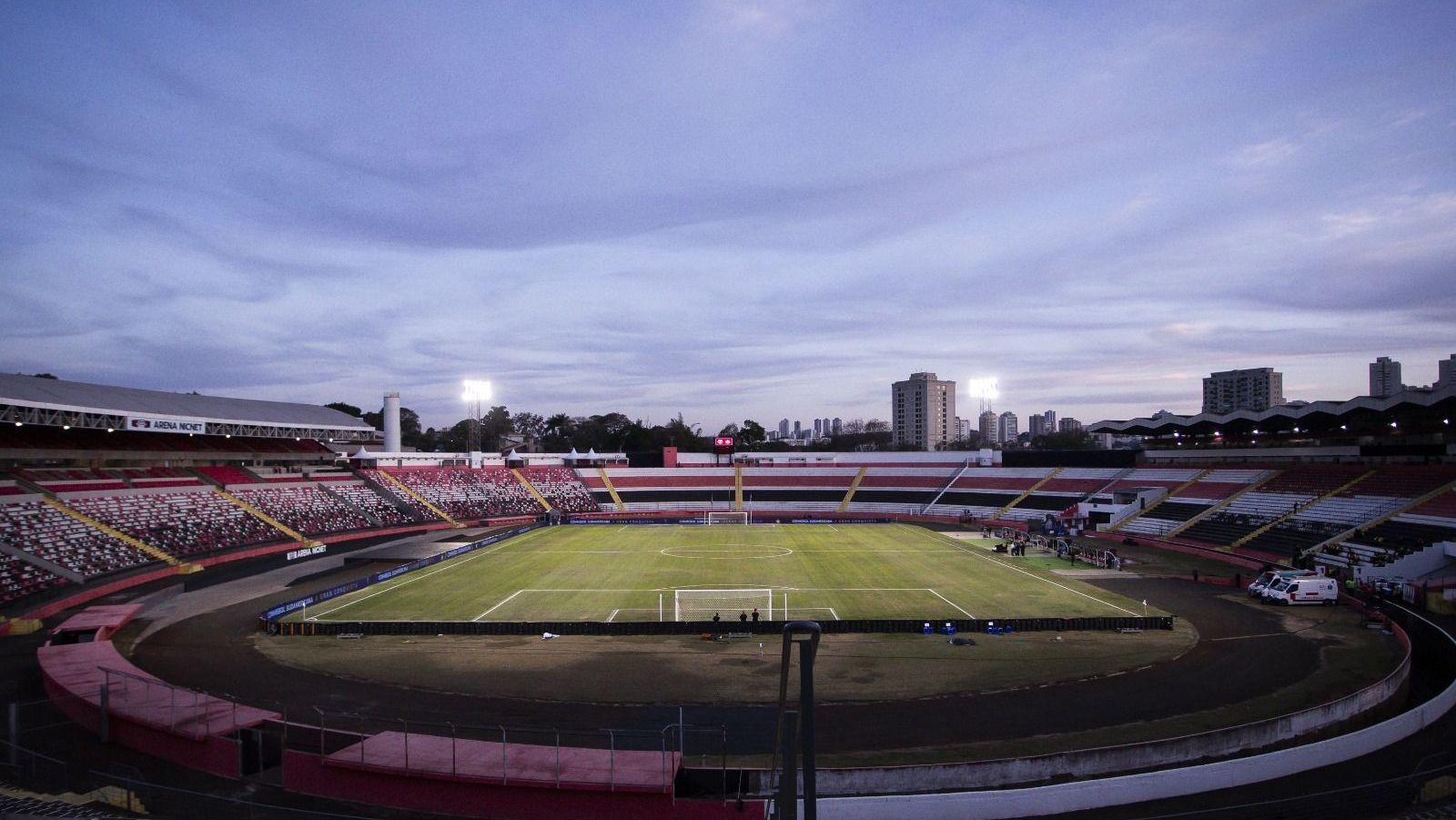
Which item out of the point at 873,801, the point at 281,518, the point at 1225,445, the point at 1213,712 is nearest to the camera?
the point at 873,801

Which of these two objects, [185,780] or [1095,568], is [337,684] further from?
[1095,568]

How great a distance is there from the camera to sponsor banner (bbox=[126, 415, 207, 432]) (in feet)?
146

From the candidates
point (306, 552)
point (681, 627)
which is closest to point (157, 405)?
point (306, 552)

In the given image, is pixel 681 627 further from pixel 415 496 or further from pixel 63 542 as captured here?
pixel 415 496

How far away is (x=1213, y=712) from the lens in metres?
19.8

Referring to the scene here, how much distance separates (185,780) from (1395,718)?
2557 centimetres

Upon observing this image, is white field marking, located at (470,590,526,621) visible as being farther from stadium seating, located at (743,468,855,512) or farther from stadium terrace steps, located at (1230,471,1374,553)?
stadium seating, located at (743,468,855,512)

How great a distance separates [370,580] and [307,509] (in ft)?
69.2

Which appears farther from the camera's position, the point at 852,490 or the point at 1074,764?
the point at 852,490

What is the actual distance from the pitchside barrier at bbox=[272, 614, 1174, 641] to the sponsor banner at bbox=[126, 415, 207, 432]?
23.8 metres

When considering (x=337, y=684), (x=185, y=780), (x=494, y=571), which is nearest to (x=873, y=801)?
(x=185, y=780)

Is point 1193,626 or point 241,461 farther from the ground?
point 241,461

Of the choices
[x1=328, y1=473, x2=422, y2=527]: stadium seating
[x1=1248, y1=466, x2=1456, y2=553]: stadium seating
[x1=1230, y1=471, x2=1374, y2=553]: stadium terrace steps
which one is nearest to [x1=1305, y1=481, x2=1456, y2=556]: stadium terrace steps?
[x1=1248, y1=466, x2=1456, y2=553]: stadium seating

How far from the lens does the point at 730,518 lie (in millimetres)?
75062
